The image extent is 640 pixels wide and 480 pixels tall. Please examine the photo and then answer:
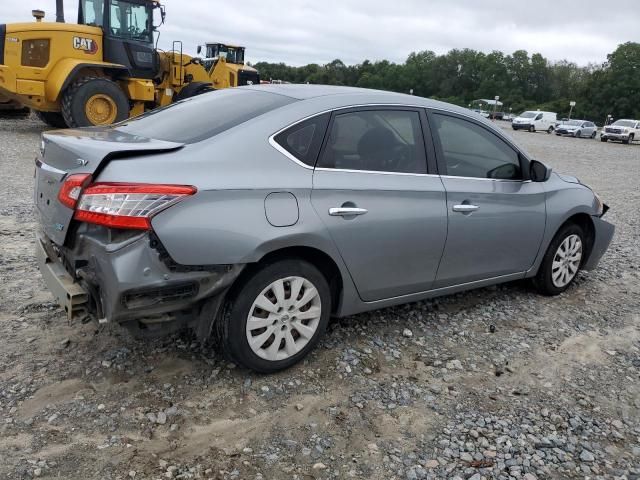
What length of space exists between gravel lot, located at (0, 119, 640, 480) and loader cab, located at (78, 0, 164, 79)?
384 inches

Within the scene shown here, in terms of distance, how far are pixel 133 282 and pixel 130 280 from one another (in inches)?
0.7

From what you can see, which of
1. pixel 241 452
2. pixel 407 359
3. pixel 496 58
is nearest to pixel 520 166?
pixel 407 359

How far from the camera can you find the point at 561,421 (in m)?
3.09

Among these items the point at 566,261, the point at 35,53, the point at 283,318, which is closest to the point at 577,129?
the point at 35,53

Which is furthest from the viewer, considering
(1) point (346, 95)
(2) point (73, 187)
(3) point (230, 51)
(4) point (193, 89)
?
(3) point (230, 51)

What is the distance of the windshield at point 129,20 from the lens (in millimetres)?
12617

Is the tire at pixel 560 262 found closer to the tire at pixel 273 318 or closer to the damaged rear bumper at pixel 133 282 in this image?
the tire at pixel 273 318

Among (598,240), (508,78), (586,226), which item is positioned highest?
(508,78)

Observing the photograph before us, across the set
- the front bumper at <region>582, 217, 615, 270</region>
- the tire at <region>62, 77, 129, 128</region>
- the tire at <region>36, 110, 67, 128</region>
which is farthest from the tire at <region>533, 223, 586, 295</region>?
the tire at <region>36, 110, 67, 128</region>

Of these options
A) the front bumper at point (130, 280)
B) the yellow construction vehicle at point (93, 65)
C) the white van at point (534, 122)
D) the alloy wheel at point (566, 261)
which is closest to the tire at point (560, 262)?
the alloy wheel at point (566, 261)

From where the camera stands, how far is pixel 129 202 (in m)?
2.65

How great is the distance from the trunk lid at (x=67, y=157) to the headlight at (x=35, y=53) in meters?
10.1

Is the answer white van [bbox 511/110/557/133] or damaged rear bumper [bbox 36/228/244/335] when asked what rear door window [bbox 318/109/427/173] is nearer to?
damaged rear bumper [bbox 36/228/244/335]

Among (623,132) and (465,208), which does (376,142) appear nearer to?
(465,208)
